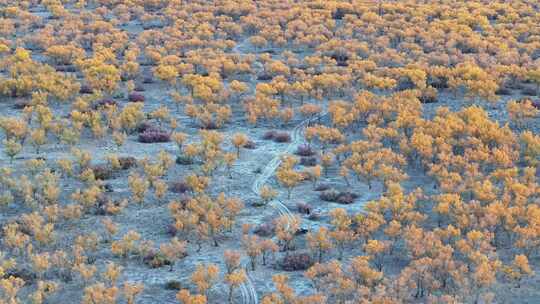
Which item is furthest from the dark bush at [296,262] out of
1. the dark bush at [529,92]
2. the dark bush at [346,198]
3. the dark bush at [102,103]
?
the dark bush at [529,92]

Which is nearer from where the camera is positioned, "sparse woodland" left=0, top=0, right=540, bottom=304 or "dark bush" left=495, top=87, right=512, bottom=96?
"sparse woodland" left=0, top=0, right=540, bottom=304

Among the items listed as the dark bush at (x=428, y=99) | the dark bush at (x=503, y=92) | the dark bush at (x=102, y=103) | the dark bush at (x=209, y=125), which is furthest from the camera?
the dark bush at (x=503, y=92)

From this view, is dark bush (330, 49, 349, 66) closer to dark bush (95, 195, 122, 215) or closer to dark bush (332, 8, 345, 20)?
dark bush (332, 8, 345, 20)

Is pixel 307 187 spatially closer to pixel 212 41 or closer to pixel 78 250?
pixel 78 250

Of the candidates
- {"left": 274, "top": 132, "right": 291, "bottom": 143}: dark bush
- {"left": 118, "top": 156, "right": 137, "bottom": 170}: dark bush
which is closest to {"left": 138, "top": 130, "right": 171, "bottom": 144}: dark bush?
{"left": 118, "top": 156, "right": 137, "bottom": 170}: dark bush

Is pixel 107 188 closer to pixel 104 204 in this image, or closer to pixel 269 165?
pixel 104 204

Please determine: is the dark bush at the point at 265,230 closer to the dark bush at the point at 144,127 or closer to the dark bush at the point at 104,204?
the dark bush at the point at 104,204
